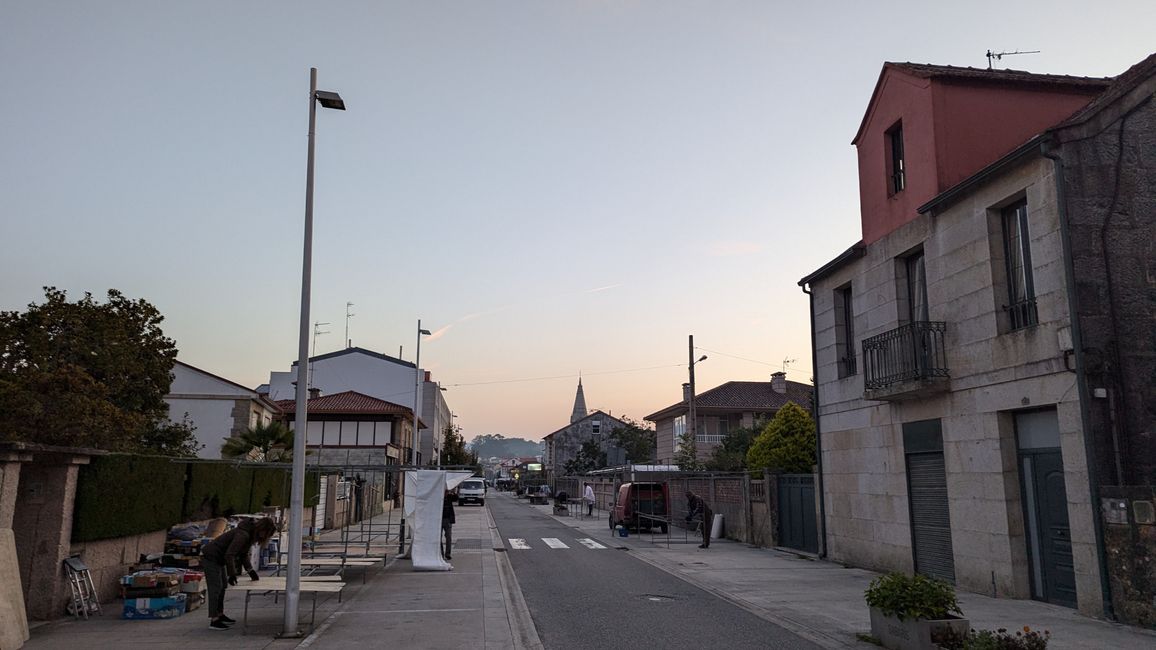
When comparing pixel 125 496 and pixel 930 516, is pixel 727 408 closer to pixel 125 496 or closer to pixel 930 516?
pixel 930 516

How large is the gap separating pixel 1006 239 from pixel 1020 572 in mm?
5609

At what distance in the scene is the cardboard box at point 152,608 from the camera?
11.6m

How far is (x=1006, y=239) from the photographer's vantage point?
45.3 feet

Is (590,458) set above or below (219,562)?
above

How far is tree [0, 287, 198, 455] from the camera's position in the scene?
24.8 meters

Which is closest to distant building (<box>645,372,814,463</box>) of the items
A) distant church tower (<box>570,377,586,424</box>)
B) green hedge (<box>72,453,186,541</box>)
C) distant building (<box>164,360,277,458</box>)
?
distant building (<box>164,360,277,458</box>)

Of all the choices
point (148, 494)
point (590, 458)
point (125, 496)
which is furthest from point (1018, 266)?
point (590, 458)

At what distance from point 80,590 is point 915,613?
11632mm

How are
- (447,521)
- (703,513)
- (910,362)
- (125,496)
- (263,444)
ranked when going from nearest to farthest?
(125,496)
(910,362)
(447,521)
(703,513)
(263,444)

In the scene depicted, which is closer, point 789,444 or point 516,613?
point 516,613

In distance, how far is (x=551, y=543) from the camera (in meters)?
26.4

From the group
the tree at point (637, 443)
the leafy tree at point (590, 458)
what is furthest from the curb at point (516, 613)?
the leafy tree at point (590, 458)

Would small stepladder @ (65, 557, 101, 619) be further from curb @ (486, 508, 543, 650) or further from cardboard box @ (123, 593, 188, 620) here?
curb @ (486, 508, 543, 650)

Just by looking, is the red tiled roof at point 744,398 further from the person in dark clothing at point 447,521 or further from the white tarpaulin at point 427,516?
the white tarpaulin at point 427,516
